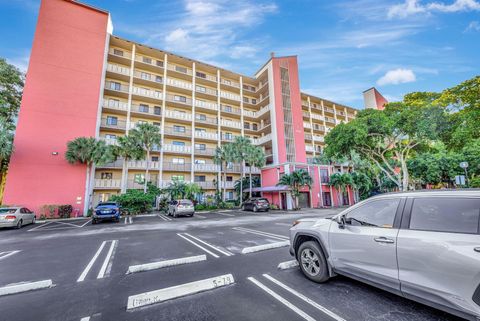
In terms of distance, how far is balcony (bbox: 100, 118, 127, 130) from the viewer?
2434 centimetres

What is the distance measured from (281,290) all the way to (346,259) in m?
1.27

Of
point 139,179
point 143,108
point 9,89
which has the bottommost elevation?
point 139,179

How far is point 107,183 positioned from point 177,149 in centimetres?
923

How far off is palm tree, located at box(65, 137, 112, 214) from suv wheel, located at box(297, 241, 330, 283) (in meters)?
22.8

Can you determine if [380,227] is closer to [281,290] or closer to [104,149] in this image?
[281,290]

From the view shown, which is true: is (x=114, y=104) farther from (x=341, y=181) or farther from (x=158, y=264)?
(x=341, y=181)

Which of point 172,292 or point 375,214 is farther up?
point 375,214

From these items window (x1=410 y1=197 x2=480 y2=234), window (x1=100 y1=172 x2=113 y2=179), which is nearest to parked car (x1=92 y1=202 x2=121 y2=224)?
window (x1=100 y1=172 x2=113 y2=179)

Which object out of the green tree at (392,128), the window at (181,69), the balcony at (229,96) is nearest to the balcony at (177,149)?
the balcony at (229,96)

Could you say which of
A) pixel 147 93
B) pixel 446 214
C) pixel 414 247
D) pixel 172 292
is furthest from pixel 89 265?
pixel 147 93

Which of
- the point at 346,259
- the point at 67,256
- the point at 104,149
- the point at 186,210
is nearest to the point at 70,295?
the point at 67,256

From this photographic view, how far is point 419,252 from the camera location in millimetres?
2480

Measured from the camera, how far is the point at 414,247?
99.6 inches

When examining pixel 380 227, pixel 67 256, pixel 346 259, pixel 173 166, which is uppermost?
pixel 173 166
